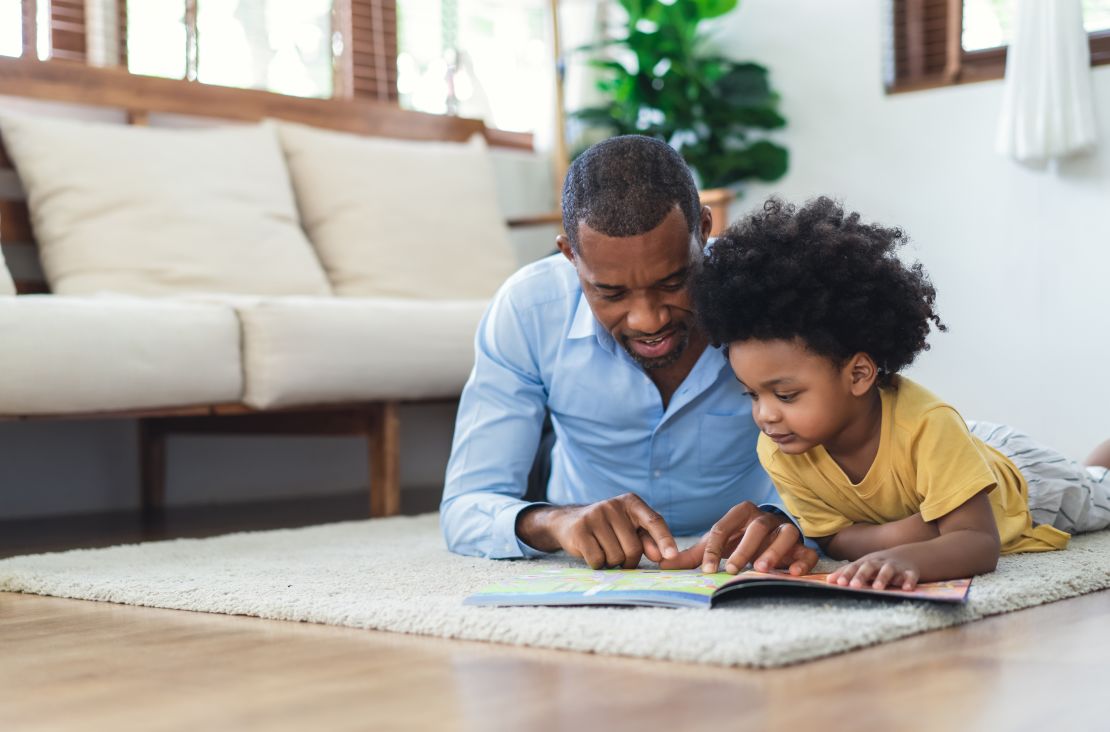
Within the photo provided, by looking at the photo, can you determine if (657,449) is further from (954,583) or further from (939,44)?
(939,44)

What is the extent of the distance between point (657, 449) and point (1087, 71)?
2.09 m

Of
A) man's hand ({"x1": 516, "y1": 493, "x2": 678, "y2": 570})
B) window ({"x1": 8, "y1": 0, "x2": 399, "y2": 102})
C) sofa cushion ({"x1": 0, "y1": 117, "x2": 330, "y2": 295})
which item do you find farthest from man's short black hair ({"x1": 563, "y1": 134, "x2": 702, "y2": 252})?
window ({"x1": 8, "y1": 0, "x2": 399, "y2": 102})

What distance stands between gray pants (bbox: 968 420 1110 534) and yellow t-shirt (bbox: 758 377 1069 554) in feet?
0.30

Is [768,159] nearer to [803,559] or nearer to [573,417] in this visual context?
[573,417]

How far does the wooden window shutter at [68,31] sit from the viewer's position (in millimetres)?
3283

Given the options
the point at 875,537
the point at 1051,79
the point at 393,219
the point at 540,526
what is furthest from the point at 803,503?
the point at 1051,79

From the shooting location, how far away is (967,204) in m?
3.67

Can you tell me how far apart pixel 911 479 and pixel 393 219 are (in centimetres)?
199

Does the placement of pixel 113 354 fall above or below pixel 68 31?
below

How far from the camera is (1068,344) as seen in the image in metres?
3.47

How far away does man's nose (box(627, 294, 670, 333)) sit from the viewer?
1.64 m

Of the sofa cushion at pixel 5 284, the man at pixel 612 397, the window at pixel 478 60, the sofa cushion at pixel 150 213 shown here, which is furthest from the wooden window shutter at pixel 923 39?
the sofa cushion at pixel 5 284

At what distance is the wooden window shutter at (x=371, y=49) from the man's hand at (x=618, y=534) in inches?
99.4

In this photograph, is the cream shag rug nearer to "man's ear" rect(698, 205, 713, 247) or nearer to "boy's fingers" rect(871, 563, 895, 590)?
"boy's fingers" rect(871, 563, 895, 590)
